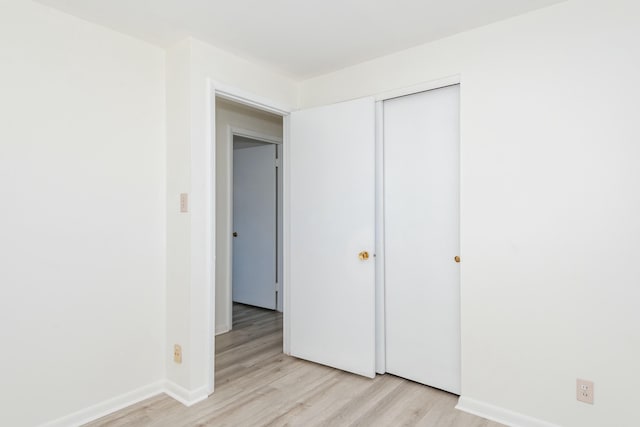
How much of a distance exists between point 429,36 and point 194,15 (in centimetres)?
149

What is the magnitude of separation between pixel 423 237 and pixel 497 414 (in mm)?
1170

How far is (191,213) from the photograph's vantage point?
8.13 ft

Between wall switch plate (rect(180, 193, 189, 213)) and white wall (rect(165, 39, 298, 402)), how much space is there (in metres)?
0.03

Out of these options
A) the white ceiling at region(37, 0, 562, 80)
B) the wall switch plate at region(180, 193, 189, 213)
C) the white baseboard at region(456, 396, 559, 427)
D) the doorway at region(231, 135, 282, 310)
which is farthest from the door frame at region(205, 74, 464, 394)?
the doorway at region(231, 135, 282, 310)

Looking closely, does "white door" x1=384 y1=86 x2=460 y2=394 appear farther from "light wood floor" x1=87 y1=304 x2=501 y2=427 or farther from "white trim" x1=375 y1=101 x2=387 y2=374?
"light wood floor" x1=87 y1=304 x2=501 y2=427

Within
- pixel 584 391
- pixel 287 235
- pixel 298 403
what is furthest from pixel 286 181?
pixel 584 391

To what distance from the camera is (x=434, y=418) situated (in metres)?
2.23

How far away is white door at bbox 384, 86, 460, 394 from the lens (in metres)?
2.54

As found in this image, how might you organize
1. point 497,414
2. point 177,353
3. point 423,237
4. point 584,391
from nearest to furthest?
point 584,391 → point 497,414 → point 177,353 → point 423,237

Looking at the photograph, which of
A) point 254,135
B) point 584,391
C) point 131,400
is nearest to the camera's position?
point 584,391

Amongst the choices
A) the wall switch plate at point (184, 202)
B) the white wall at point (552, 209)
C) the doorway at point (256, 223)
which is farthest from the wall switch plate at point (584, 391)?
the doorway at point (256, 223)

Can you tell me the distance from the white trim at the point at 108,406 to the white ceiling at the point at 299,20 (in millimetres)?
2349

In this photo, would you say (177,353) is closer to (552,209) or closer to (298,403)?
(298,403)

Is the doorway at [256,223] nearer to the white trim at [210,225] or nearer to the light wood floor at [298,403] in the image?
the light wood floor at [298,403]
